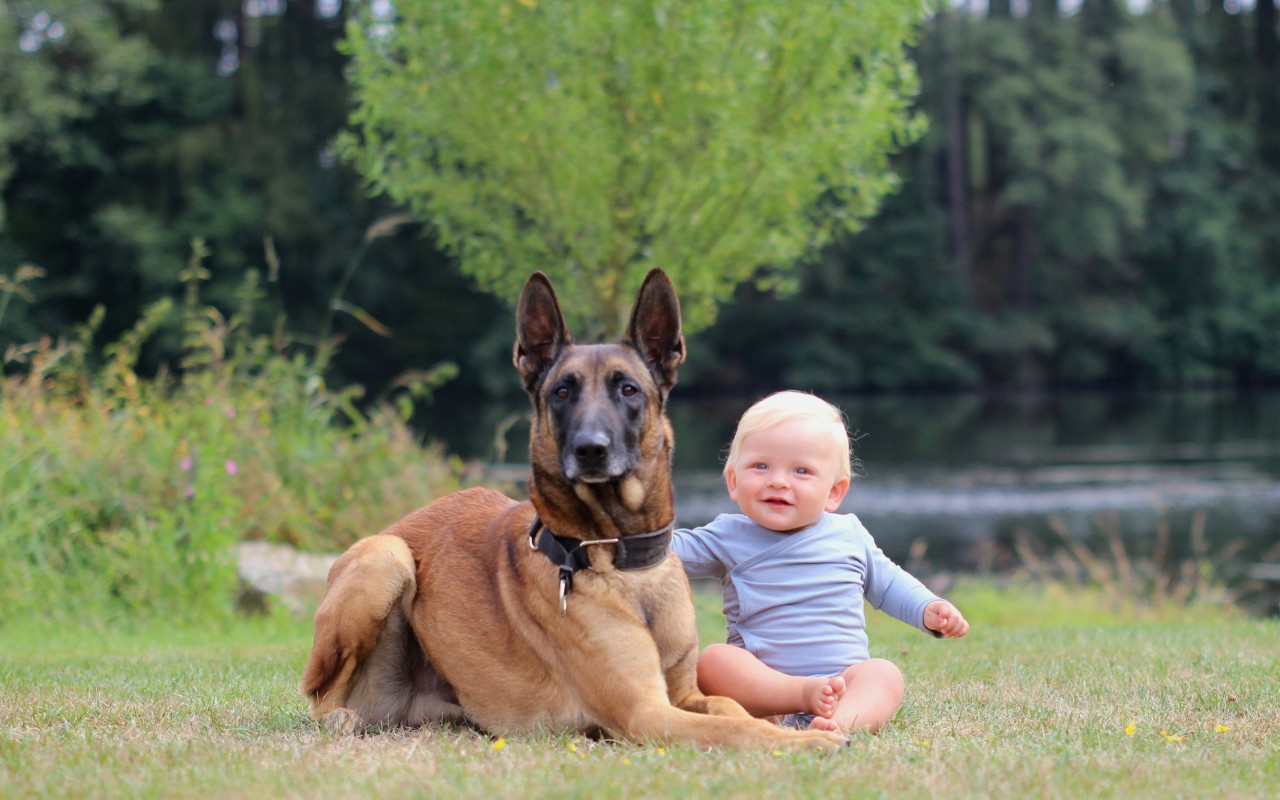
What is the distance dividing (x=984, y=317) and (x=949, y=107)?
8.63 meters

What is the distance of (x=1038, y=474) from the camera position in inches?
1030

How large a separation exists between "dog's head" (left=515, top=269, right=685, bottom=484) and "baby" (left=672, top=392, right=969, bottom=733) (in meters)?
0.50

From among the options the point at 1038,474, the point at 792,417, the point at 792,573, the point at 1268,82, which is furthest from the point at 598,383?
the point at 1268,82

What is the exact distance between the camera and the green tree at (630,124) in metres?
10.4

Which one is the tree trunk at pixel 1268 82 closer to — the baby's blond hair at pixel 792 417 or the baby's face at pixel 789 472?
the baby's blond hair at pixel 792 417

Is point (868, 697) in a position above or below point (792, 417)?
below

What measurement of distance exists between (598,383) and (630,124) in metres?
6.89

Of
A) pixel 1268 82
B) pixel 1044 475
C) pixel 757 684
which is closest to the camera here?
pixel 757 684

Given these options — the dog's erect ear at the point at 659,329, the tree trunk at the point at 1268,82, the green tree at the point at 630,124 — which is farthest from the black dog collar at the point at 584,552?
the tree trunk at the point at 1268,82

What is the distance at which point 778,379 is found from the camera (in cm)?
5216

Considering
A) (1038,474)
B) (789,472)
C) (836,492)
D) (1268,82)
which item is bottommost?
(1038,474)

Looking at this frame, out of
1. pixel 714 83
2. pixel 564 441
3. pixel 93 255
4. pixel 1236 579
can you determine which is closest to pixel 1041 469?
pixel 1236 579

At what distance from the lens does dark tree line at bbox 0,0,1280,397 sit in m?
38.2

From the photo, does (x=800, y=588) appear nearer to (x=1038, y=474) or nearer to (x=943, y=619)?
(x=943, y=619)
